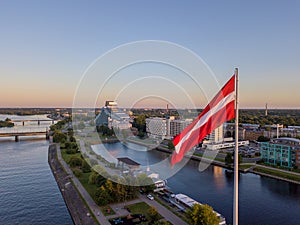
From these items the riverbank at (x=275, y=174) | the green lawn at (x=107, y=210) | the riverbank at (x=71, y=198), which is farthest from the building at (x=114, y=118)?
the green lawn at (x=107, y=210)

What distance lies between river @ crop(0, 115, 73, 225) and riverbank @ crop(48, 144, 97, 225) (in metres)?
0.19

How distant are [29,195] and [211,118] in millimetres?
8788

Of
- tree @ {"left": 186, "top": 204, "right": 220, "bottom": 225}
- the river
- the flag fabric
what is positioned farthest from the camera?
the river

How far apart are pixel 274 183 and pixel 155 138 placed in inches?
548

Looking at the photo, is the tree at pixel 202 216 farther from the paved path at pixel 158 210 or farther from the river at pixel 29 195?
the river at pixel 29 195

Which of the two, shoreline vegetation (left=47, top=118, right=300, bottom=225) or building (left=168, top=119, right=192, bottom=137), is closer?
shoreline vegetation (left=47, top=118, right=300, bottom=225)

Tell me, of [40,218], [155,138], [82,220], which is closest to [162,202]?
[82,220]

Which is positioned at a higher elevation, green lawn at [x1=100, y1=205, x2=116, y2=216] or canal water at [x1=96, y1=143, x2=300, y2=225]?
green lawn at [x1=100, y1=205, x2=116, y2=216]

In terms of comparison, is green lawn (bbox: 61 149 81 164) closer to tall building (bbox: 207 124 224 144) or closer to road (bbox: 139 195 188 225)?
road (bbox: 139 195 188 225)

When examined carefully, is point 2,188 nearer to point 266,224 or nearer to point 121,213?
point 121,213

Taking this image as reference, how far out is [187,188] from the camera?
9.37 meters

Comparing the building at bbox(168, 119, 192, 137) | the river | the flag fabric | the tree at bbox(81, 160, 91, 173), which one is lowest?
the river

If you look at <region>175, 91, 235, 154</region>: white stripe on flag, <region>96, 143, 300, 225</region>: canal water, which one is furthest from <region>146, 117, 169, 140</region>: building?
<region>175, 91, 235, 154</region>: white stripe on flag

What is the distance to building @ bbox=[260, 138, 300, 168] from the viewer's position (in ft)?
40.4
